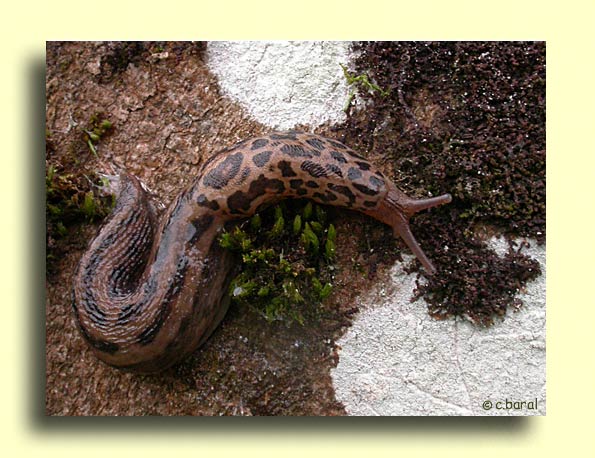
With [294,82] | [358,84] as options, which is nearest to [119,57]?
[294,82]

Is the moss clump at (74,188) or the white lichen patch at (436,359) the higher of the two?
the moss clump at (74,188)

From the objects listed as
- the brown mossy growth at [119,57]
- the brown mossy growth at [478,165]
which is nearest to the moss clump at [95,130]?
the brown mossy growth at [119,57]

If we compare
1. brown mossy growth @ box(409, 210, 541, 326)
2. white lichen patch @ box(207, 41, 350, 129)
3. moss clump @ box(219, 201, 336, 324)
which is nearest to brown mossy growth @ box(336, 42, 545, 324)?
brown mossy growth @ box(409, 210, 541, 326)

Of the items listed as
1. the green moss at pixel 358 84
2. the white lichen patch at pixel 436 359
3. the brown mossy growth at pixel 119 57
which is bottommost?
the white lichen patch at pixel 436 359

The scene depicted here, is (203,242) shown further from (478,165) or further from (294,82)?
(478,165)

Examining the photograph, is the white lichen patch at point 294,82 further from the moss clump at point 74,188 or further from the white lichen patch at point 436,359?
the white lichen patch at point 436,359

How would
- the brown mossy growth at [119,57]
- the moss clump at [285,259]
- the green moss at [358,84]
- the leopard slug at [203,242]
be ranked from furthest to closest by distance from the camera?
the brown mossy growth at [119,57]
the green moss at [358,84]
the moss clump at [285,259]
the leopard slug at [203,242]

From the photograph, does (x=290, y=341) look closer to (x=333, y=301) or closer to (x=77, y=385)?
(x=333, y=301)

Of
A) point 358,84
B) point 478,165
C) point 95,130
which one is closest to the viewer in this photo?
point 478,165
